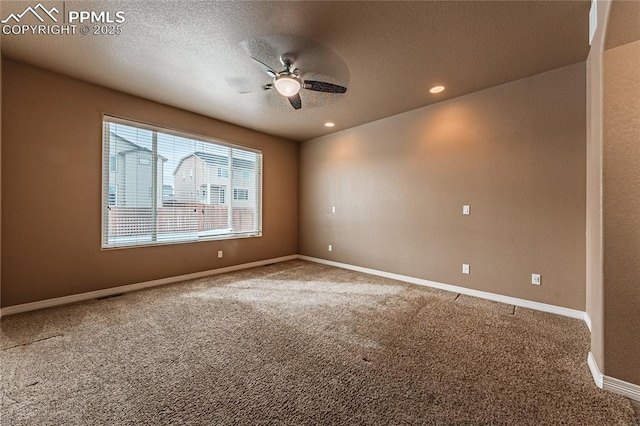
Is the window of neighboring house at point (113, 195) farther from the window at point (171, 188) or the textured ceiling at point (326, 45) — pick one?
the textured ceiling at point (326, 45)

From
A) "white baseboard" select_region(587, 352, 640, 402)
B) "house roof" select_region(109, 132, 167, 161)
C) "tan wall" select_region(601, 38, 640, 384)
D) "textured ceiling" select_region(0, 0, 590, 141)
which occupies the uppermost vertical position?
"textured ceiling" select_region(0, 0, 590, 141)

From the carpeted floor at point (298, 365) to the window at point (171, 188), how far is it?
3.70 ft

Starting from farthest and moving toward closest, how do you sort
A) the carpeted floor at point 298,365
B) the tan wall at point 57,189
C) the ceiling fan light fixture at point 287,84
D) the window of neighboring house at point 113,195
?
the window of neighboring house at point 113,195, the tan wall at point 57,189, the ceiling fan light fixture at point 287,84, the carpeted floor at point 298,365

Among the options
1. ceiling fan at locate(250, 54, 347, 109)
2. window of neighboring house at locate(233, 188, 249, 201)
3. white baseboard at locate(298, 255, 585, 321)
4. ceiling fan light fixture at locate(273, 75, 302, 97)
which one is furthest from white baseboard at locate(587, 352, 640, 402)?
window of neighboring house at locate(233, 188, 249, 201)

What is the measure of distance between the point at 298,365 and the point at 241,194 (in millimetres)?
3738

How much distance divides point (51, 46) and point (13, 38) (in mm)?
252

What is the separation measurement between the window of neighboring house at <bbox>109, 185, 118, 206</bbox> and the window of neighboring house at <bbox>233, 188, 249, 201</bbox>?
71.9 inches

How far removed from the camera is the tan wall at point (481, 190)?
281 cm

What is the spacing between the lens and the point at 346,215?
5.04 meters

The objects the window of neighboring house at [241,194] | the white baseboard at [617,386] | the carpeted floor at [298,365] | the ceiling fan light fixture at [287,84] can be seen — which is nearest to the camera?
the carpeted floor at [298,365]

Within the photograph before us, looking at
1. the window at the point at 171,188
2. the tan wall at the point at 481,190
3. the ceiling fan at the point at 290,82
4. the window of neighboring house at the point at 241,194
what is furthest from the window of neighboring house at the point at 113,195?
the tan wall at the point at 481,190

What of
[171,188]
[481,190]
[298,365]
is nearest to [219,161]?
[171,188]

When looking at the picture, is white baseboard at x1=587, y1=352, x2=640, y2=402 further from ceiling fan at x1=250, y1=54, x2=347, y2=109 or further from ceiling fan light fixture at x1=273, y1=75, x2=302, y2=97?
ceiling fan light fixture at x1=273, y1=75, x2=302, y2=97

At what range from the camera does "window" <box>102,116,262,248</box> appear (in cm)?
348
